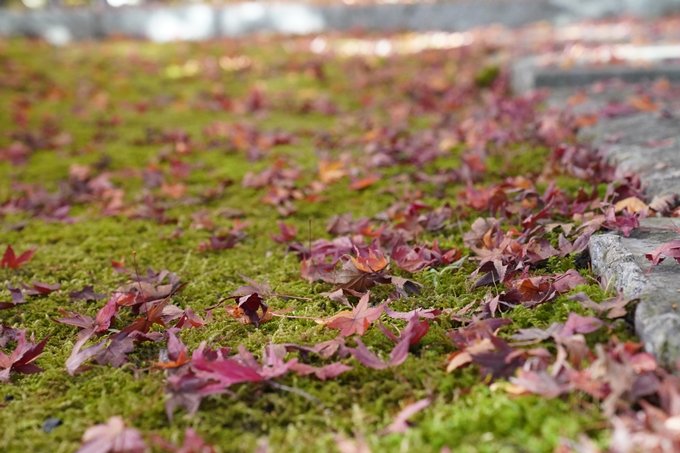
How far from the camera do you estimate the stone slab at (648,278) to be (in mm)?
1204

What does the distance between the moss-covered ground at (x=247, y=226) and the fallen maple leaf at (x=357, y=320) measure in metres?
0.05

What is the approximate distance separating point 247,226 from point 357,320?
115cm

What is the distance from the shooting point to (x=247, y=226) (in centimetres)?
254

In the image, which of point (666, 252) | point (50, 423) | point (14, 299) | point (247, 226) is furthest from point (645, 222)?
point (14, 299)

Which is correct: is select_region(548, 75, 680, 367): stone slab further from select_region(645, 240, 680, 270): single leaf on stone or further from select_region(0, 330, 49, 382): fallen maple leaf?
select_region(0, 330, 49, 382): fallen maple leaf

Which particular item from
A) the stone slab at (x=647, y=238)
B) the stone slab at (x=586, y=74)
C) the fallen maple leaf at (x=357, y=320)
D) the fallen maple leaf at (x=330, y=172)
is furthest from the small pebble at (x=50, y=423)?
the stone slab at (x=586, y=74)

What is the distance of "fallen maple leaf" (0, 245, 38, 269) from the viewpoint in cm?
212

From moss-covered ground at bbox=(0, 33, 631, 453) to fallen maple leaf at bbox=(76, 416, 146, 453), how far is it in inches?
2.8

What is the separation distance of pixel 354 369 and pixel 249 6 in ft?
31.9

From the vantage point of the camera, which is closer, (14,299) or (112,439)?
(112,439)

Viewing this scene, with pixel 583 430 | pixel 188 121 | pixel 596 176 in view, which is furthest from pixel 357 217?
pixel 188 121

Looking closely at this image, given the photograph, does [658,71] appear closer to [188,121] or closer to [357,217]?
[357,217]

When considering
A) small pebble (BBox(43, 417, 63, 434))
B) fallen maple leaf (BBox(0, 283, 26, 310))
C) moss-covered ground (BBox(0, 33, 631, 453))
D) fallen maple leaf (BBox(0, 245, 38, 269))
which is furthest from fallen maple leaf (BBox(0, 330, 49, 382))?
fallen maple leaf (BBox(0, 245, 38, 269))

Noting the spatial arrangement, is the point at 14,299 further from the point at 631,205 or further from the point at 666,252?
the point at 631,205
